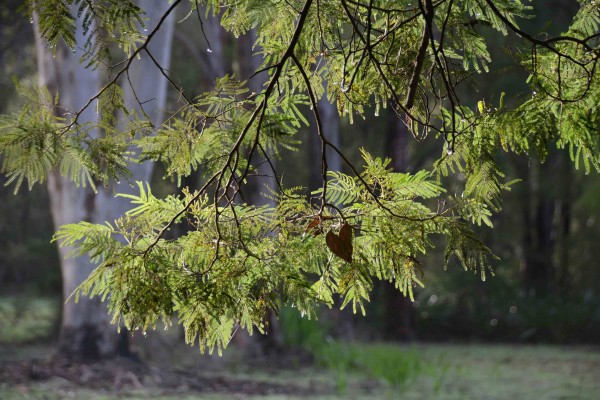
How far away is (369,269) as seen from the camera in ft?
8.23

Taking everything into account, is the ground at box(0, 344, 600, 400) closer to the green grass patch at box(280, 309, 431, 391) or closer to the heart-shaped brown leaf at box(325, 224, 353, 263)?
the green grass patch at box(280, 309, 431, 391)

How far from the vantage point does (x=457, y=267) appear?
40.8 feet

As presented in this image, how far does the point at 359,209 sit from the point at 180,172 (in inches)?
21.4

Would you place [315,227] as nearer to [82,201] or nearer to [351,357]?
[351,357]

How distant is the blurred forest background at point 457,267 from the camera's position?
10.5 m

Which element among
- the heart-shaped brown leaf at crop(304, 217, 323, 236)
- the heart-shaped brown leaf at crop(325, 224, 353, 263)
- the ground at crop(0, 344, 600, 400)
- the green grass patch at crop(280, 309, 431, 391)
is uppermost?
the heart-shaped brown leaf at crop(304, 217, 323, 236)

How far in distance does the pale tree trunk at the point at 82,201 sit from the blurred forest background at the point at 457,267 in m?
1.21

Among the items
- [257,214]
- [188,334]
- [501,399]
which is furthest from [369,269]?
[501,399]

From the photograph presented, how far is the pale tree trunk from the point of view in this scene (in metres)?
7.79

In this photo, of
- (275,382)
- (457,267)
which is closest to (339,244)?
(275,382)

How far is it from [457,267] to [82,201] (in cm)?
637

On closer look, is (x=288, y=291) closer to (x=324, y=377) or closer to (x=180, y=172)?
(x=180, y=172)

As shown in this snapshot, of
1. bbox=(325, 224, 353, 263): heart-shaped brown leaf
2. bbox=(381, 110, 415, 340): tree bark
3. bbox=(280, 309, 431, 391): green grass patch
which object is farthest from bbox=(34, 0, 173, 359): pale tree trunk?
bbox=(325, 224, 353, 263): heart-shaped brown leaf

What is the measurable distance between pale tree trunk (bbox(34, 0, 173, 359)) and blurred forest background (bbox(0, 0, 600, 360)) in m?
1.21
